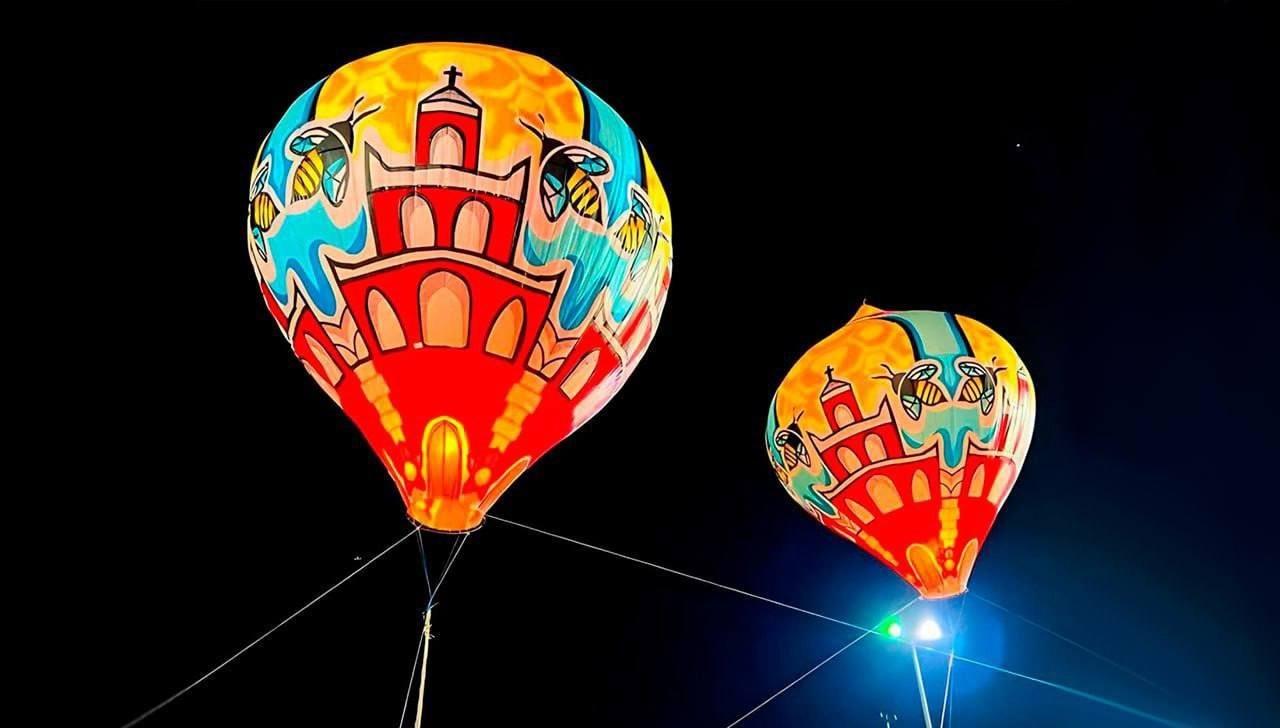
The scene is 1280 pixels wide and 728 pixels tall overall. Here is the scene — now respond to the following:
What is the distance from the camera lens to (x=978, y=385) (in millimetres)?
4934

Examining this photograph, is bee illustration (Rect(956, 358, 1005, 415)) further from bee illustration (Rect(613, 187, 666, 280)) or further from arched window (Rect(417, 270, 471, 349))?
arched window (Rect(417, 270, 471, 349))

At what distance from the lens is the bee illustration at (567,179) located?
3316 mm

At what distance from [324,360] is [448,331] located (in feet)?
1.72

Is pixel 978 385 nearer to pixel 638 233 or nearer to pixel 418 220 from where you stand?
pixel 638 233

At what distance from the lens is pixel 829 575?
8000 millimetres

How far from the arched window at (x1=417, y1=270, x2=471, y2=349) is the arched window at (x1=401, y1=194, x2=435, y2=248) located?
0.38ft

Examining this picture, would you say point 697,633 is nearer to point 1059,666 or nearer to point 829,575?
point 829,575

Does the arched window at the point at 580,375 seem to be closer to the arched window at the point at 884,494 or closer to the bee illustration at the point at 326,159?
the bee illustration at the point at 326,159

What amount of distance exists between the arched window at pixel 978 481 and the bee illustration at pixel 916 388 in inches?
15.3

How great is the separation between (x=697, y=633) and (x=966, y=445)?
4044 millimetres

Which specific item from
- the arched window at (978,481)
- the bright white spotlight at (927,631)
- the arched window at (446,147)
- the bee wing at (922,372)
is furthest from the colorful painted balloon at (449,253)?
the bright white spotlight at (927,631)

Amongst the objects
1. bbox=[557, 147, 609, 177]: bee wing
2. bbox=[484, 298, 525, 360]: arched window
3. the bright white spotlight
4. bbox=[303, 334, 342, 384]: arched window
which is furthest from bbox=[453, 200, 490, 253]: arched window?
the bright white spotlight

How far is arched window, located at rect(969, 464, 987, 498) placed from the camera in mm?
4883

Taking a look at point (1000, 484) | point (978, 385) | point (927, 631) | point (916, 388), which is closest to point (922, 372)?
point (916, 388)
